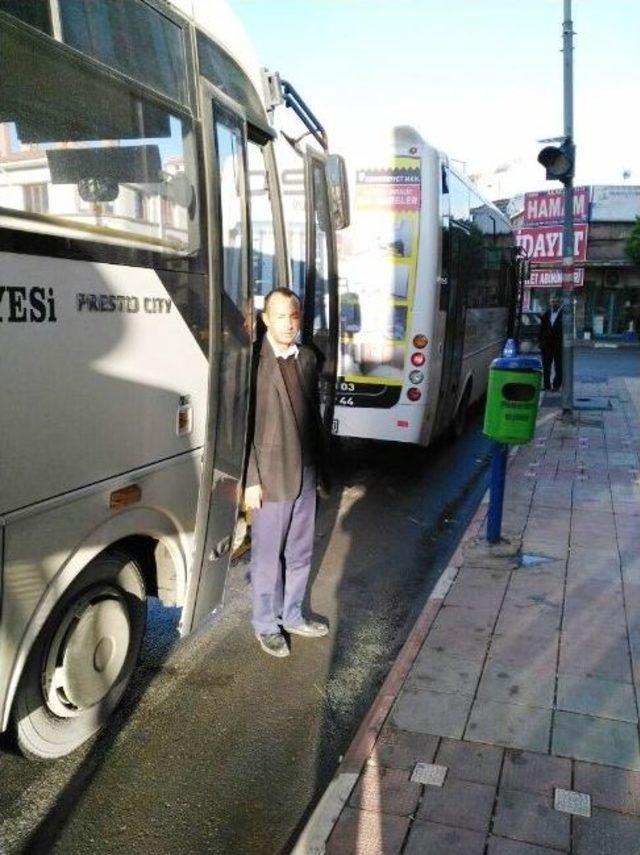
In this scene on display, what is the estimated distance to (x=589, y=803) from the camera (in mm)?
2773

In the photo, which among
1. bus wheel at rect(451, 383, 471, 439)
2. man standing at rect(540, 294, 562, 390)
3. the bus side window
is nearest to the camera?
the bus side window

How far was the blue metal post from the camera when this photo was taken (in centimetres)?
546

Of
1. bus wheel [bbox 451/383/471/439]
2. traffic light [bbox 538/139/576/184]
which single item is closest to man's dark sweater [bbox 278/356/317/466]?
bus wheel [bbox 451/383/471/439]

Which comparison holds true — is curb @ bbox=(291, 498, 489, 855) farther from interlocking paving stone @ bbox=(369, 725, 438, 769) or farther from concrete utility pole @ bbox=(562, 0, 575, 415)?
concrete utility pole @ bbox=(562, 0, 575, 415)

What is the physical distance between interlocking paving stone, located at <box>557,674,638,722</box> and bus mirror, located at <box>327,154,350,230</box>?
3323 mm

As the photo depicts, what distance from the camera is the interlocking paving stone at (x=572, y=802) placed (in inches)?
107

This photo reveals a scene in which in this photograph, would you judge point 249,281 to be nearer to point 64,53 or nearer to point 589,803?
point 64,53

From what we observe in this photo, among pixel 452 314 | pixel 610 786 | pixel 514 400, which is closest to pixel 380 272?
pixel 452 314

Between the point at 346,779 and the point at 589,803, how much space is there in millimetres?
968

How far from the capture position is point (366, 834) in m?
2.63

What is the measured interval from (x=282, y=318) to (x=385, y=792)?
7.43 ft

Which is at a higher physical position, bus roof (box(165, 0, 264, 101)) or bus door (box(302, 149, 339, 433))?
bus roof (box(165, 0, 264, 101))

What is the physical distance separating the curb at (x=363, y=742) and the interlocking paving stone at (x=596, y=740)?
2.62 ft

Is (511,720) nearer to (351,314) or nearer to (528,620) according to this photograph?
(528,620)
